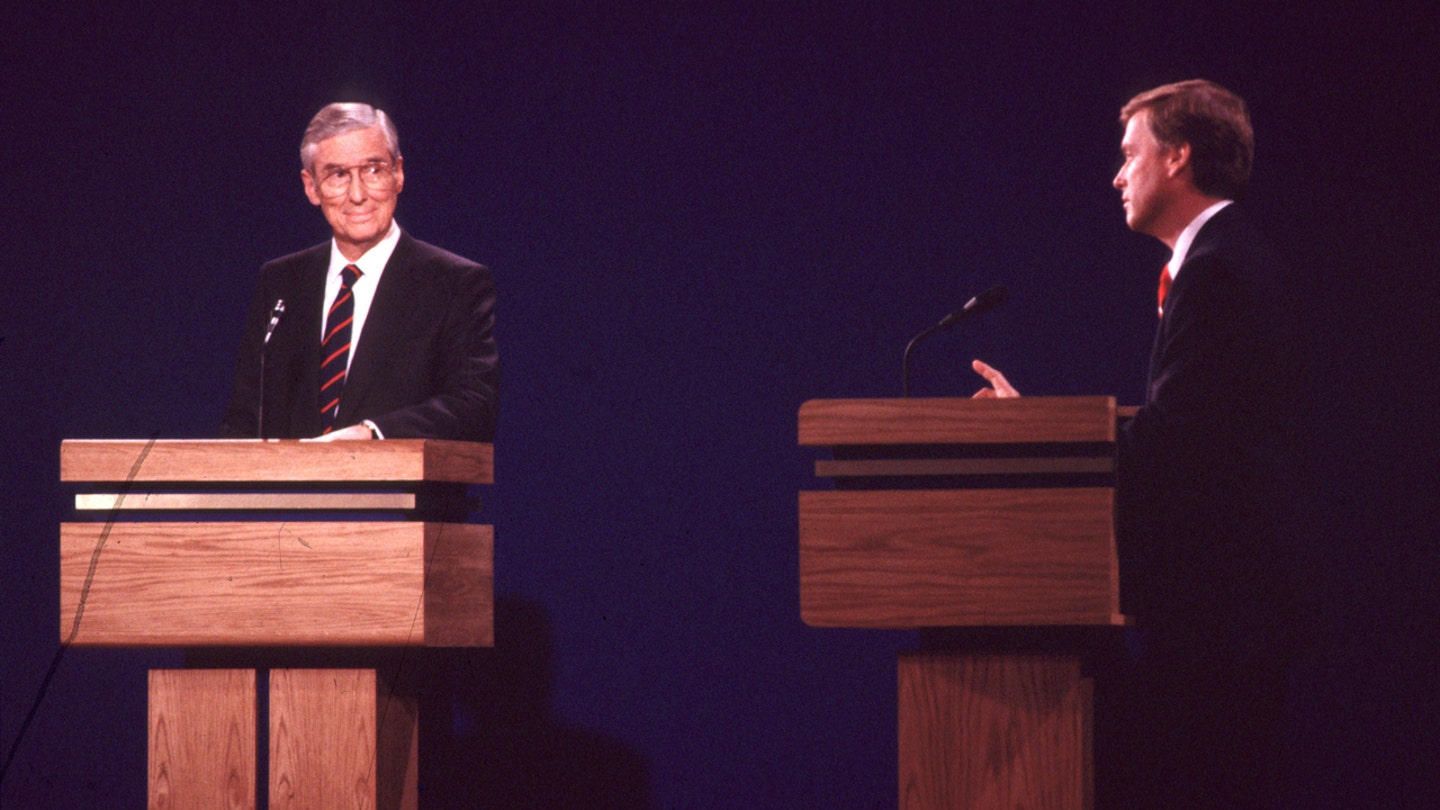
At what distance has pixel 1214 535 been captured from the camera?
8.45 ft

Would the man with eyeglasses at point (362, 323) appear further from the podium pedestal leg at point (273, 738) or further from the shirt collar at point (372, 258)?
the podium pedestal leg at point (273, 738)

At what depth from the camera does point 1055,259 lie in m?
3.92

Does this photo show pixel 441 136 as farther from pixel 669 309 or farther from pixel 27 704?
pixel 27 704

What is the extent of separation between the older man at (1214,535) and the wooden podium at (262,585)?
127cm

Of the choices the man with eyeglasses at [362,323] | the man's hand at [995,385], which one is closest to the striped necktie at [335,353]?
the man with eyeglasses at [362,323]

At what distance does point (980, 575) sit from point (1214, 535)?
1.40 feet

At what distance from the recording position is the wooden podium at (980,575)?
2490 mm

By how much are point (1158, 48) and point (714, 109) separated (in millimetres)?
1166

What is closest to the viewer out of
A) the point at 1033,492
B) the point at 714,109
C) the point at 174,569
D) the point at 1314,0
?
the point at 1033,492

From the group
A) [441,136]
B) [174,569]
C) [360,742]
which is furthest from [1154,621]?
[441,136]

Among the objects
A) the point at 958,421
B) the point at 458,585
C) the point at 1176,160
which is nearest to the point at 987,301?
the point at 958,421

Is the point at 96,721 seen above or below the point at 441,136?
below

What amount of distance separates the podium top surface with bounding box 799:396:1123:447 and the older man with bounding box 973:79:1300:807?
0.12 metres

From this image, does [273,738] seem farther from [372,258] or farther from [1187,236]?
[1187,236]
